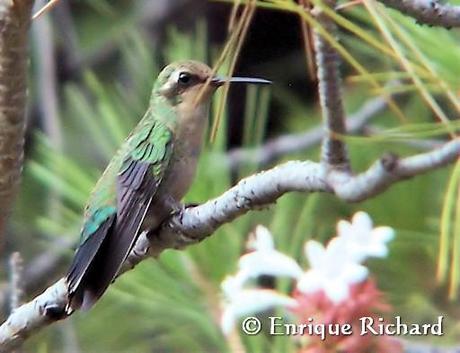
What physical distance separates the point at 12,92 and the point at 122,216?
1.51 feet

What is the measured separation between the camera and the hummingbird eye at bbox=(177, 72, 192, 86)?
1.72 metres

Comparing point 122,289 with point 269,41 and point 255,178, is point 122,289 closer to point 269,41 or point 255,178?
point 255,178

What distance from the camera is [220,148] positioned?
1989mm

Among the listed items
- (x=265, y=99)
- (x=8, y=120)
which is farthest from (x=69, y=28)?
(x=8, y=120)

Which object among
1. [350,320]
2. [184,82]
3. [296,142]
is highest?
[184,82]

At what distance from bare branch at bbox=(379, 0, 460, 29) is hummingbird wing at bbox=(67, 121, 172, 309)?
0.50 metres

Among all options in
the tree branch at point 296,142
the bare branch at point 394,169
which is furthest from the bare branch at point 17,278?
the tree branch at point 296,142

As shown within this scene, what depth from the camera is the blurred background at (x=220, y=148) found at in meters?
1.32

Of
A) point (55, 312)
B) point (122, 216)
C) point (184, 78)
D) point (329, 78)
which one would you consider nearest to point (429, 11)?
point (329, 78)

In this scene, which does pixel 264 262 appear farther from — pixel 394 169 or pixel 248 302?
pixel 394 169

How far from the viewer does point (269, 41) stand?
289 cm

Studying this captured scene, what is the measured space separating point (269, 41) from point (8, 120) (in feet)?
5.90

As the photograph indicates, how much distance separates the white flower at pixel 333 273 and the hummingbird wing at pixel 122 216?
0.26 meters

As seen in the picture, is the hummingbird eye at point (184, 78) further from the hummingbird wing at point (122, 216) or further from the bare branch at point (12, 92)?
the bare branch at point (12, 92)
